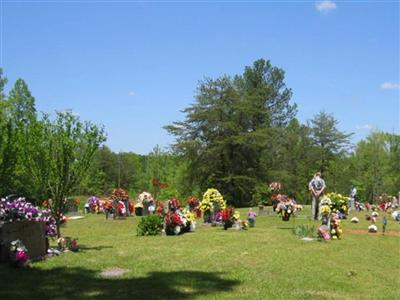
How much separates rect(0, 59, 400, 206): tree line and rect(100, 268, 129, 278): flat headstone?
13.8 ft

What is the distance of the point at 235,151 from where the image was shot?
46.2 metres

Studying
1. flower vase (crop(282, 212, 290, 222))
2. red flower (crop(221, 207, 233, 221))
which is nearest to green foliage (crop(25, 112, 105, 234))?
red flower (crop(221, 207, 233, 221))

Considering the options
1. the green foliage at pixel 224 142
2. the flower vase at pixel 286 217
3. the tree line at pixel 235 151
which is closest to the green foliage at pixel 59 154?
the tree line at pixel 235 151

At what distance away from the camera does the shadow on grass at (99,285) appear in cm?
830

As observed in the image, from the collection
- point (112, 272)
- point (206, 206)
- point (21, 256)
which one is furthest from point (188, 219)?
point (21, 256)

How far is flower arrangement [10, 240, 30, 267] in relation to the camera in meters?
10.6

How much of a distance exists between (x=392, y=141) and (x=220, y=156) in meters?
32.9

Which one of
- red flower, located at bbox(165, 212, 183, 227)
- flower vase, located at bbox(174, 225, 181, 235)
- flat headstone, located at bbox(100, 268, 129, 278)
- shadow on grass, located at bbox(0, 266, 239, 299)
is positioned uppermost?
red flower, located at bbox(165, 212, 183, 227)

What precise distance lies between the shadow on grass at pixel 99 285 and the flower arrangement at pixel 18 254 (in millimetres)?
227

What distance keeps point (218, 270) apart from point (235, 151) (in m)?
35.7

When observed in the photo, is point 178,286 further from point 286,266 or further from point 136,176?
point 136,176

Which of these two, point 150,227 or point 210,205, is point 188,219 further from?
point 210,205

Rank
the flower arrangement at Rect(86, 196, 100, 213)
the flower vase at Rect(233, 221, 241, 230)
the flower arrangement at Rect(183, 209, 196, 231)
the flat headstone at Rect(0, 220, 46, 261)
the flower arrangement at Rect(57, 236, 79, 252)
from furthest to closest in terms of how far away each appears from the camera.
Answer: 1. the flower arrangement at Rect(86, 196, 100, 213)
2. the flower vase at Rect(233, 221, 241, 230)
3. the flower arrangement at Rect(183, 209, 196, 231)
4. the flower arrangement at Rect(57, 236, 79, 252)
5. the flat headstone at Rect(0, 220, 46, 261)

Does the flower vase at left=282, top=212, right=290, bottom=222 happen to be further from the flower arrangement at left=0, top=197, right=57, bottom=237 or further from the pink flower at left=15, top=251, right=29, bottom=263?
the pink flower at left=15, top=251, right=29, bottom=263
